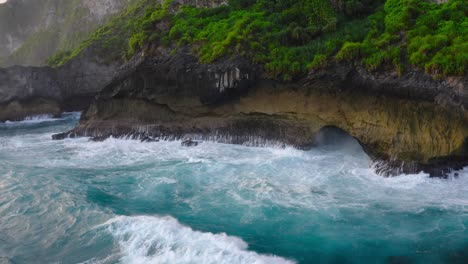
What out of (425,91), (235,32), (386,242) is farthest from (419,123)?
(235,32)

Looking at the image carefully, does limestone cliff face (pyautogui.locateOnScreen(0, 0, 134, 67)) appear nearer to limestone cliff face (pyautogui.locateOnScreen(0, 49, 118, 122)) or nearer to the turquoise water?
limestone cliff face (pyautogui.locateOnScreen(0, 49, 118, 122))

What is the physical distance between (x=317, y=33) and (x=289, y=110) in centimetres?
453

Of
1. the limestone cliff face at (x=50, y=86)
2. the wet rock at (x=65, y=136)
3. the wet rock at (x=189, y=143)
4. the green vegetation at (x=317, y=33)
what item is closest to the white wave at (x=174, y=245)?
the wet rock at (x=189, y=143)

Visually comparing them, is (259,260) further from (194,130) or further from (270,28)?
(270,28)

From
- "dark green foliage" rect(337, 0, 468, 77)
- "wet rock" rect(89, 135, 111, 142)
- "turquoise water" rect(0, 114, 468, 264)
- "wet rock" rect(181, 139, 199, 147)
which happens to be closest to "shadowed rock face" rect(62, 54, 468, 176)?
"wet rock" rect(89, 135, 111, 142)

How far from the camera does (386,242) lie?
10.7 metres

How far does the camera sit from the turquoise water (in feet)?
34.3

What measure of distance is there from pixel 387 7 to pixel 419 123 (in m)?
7.15

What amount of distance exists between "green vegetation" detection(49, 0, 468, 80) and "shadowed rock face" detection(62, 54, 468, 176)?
0.76m

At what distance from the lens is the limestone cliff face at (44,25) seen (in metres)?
73.5

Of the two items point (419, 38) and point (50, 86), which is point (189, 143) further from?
point (50, 86)

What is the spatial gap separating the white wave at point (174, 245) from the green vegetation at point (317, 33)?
10655 mm

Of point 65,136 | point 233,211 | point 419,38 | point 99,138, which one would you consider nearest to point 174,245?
point 233,211

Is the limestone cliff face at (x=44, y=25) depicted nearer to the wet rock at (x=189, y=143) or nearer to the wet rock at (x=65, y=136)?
the wet rock at (x=65, y=136)
